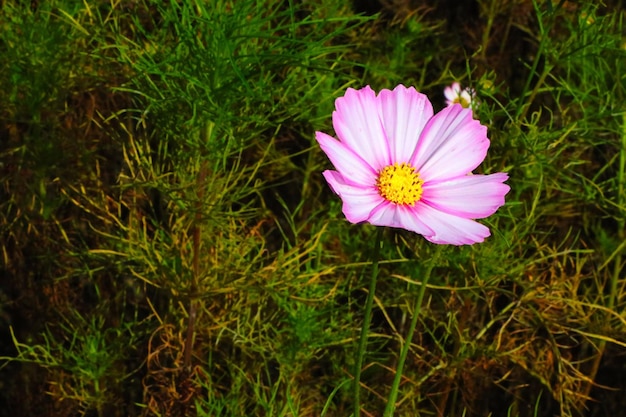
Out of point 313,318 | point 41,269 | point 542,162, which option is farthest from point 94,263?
point 542,162

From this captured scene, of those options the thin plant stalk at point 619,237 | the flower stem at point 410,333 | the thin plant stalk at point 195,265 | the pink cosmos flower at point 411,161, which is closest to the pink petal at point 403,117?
the pink cosmos flower at point 411,161

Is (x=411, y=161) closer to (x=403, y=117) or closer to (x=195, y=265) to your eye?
(x=403, y=117)

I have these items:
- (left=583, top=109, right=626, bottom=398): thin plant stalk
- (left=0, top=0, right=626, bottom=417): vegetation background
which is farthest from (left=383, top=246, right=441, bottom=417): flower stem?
(left=583, top=109, right=626, bottom=398): thin plant stalk

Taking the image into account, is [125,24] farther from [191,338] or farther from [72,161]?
[191,338]

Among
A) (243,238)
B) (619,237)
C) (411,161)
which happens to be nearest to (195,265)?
(243,238)

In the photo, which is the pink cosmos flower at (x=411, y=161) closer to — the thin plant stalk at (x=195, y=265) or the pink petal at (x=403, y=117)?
the pink petal at (x=403, y=117)

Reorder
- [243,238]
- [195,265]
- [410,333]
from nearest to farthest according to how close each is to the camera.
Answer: [410,333] → [195,265] → [243,238]

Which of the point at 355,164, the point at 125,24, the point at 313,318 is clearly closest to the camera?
the point at 355,164
